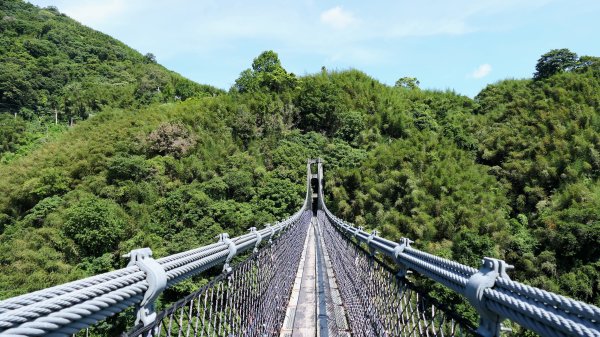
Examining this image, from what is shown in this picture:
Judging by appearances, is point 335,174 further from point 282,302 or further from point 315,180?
point 282,302

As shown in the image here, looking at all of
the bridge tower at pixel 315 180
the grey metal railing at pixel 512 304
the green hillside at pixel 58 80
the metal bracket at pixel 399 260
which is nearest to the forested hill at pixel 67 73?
the green hillside at pixel 58 80

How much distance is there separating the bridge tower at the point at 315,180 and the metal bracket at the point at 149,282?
1763cm

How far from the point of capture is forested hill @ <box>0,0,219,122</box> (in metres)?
33.9

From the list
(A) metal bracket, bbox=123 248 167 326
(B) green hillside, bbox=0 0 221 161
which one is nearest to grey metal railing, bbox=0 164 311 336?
(A) metal bracket, bbox=123 248 167 326

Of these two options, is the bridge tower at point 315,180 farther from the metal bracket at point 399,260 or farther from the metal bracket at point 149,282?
the metal bracket at point 149,282

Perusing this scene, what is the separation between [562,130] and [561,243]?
8128 mm

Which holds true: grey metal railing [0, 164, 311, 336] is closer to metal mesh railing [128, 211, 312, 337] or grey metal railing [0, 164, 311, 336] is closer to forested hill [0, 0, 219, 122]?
metal mesh railing [128, 211, 312, 337]

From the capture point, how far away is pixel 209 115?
23.2 metres

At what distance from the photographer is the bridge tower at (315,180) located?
18.8 meters

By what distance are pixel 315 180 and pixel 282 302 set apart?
1867 centimetres

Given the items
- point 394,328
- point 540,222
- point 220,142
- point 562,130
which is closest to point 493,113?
point 562,130

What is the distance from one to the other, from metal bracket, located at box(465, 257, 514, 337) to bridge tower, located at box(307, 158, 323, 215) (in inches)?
696

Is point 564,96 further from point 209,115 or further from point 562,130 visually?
point 209,115

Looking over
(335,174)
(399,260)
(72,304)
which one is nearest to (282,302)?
(399,260)
